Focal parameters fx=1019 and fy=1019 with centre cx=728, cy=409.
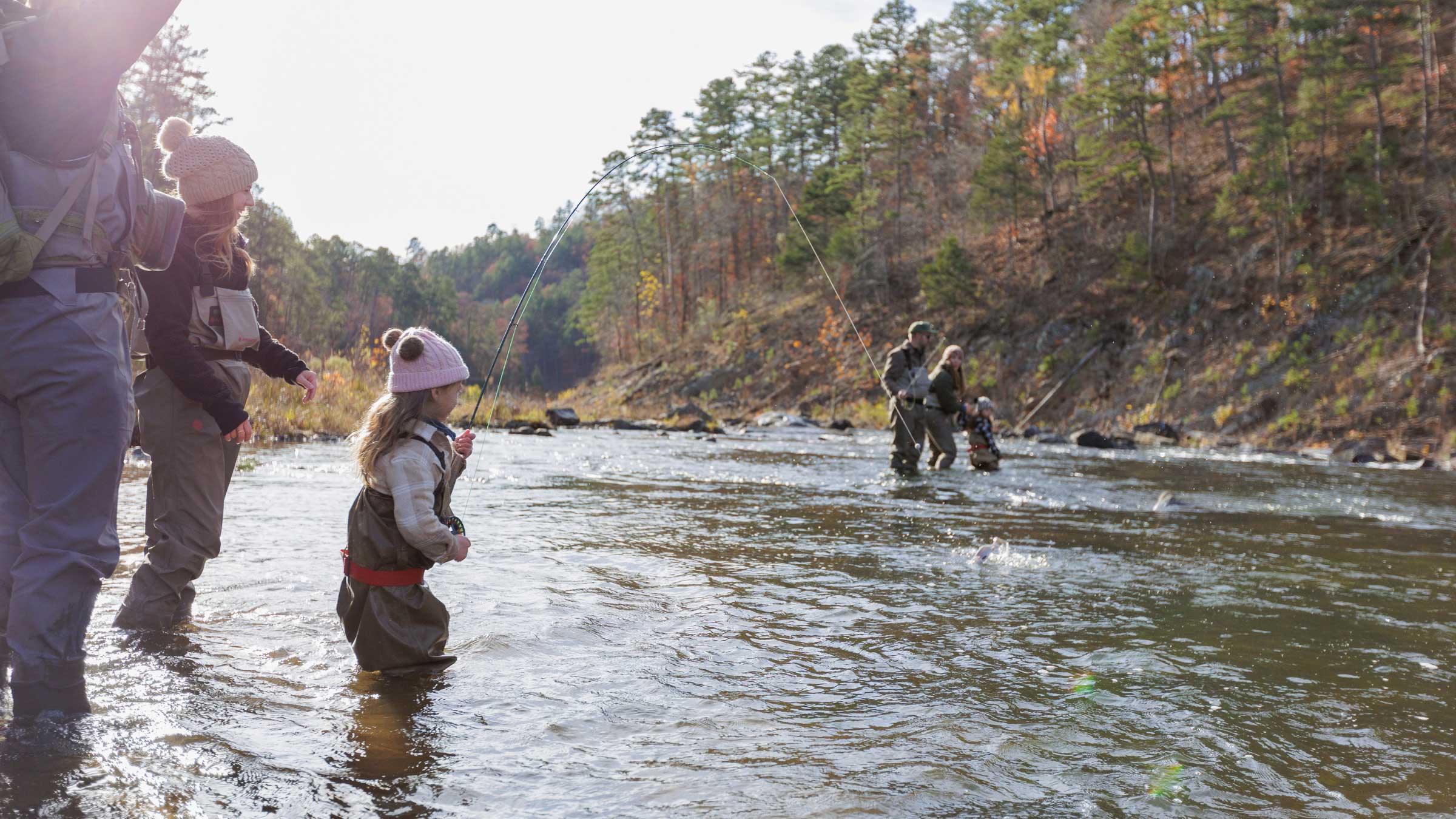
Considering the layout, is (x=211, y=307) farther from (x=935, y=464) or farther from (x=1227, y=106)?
(x=1227, y=106)

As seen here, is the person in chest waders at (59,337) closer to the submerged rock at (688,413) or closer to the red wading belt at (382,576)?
the red wading belt at (382,576)

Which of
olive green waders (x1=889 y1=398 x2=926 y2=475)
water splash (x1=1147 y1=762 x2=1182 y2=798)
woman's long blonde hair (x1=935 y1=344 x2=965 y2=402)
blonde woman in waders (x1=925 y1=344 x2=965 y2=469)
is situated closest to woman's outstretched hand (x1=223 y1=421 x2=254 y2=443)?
water splash (x1=1147 y1=762 x2=1182 y2=798)

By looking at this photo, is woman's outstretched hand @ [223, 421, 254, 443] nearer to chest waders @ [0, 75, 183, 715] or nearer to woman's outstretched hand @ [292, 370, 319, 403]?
woman's outstretched hand @ [292, 370, 319, 403]

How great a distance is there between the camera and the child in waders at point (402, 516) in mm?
3367

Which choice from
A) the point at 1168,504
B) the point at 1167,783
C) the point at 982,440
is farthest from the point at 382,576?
the point at 982,440

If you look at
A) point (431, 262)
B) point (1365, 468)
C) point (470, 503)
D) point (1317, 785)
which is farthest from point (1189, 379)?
point (431, 262)

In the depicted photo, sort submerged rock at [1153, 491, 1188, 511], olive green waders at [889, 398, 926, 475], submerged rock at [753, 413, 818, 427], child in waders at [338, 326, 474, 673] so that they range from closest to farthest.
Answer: child in waders at [338, 326, 474, 673] → submerged rock at [1153, 491, 1188, 511] → olive green waders at [889, 398, 926, 475] → submerged rock at [753, 413, 818, 427]

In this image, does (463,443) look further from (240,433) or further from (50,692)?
(50,692)

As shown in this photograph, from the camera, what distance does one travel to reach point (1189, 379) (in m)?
26.2

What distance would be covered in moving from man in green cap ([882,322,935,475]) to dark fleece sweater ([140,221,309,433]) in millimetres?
9233

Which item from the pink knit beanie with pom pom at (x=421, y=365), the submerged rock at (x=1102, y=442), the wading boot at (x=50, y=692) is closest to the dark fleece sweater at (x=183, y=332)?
the pink knit beanie with pom pom at (x=421, y=365)

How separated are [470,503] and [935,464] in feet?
21.5

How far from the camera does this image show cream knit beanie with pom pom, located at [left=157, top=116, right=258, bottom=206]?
11.8 ft

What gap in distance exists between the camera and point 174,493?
3764 mm
